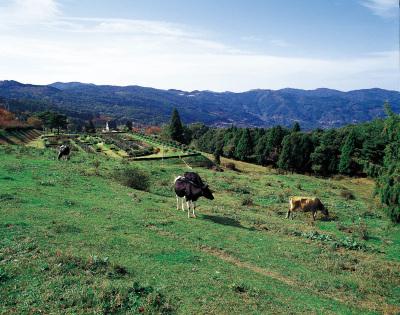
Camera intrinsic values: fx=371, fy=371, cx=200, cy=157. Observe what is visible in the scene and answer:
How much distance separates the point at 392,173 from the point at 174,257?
11.1 metres

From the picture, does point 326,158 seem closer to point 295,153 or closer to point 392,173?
point 295,153

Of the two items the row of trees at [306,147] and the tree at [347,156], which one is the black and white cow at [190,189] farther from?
the tree at [347,156]

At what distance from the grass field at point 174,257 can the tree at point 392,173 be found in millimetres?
3053

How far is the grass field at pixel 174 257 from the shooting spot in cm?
1171

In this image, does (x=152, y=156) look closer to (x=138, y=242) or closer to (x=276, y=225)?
(x=276, y=225)

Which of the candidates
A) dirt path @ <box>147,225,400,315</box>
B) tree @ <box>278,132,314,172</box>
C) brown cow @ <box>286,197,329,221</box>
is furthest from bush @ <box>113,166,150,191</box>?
tree @ <box>278,132,314,172</box>

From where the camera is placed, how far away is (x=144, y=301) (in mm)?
11320

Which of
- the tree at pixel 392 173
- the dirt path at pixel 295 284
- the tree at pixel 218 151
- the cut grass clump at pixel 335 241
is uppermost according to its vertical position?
the tree at pixel 392 173

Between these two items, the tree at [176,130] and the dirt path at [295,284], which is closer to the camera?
the dirt path at [295,284]

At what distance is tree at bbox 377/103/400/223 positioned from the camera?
1769 centimetres

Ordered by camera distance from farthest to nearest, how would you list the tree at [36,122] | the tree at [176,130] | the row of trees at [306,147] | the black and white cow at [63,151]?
the tree at [36,122] < the tree at [176,130] < the row of trees at [306,147] < the black and white cow at [63,151]

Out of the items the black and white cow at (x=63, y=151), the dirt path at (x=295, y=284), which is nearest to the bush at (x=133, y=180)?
the black and white cow at (x=63, y=151)

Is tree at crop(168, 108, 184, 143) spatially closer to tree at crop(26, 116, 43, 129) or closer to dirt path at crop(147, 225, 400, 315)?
tree at crop(26, 116, 43, 129)

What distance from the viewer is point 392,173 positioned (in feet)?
58.7
